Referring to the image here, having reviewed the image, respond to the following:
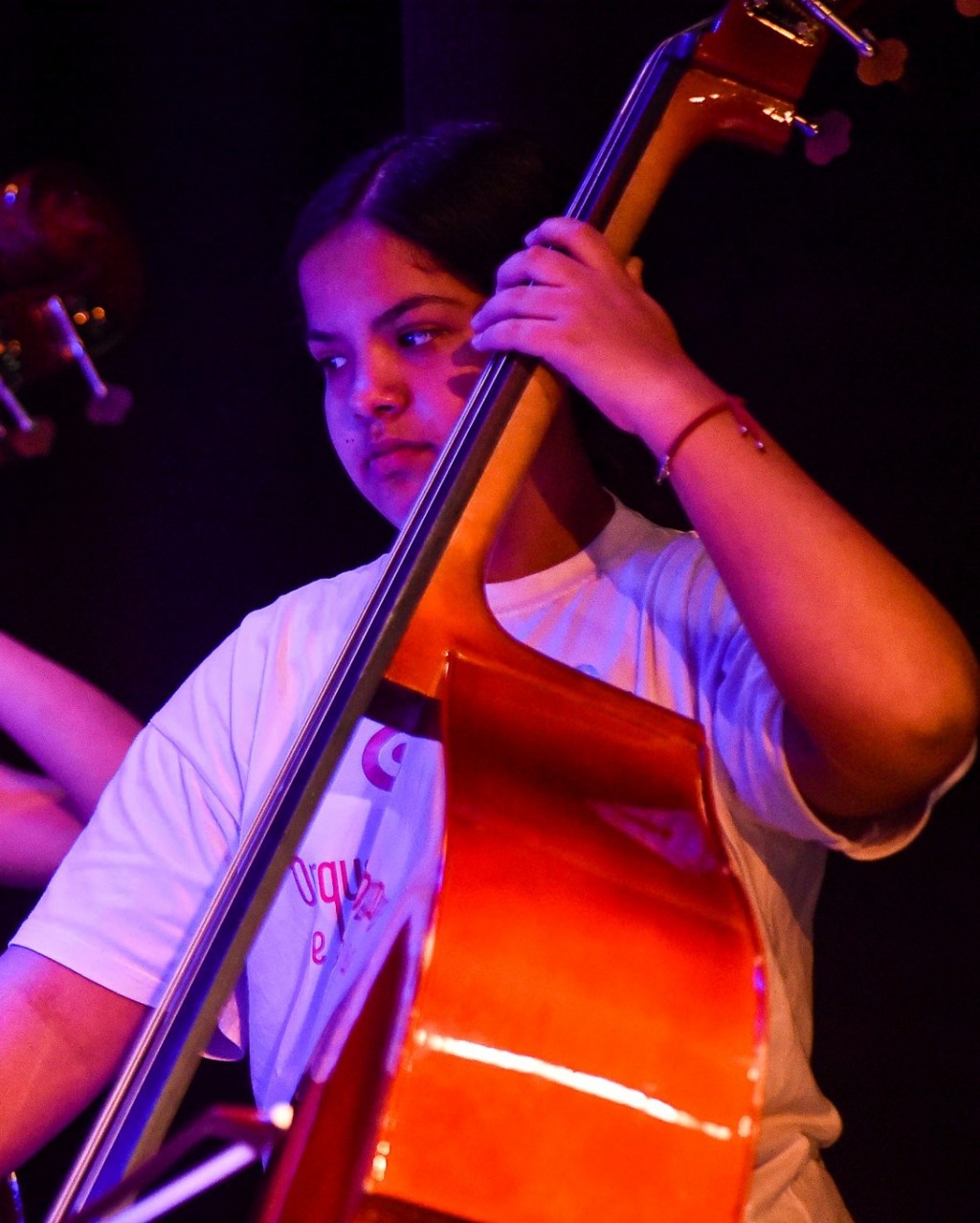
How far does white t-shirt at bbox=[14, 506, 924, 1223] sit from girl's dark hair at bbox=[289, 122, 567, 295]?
11.2 inches

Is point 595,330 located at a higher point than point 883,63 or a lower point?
lower

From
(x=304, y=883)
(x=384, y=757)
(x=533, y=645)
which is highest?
(x=533, y=645)

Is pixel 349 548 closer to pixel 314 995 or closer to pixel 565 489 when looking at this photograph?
pixel 565 489

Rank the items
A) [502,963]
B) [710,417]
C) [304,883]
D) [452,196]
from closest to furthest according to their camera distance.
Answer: [502,963]
[710,417]
[304,883]
[452,196]

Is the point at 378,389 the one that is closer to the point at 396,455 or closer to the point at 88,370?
the point at 396,455

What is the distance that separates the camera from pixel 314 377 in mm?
1619

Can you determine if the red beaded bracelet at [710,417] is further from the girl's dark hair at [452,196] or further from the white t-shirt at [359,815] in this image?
the girl's dark hair at [452,196]

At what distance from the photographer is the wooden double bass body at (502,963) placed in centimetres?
58

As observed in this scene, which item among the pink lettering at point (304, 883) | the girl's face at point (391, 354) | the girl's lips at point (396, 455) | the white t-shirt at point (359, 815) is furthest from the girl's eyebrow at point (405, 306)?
the pink lettering at point (304, 883)

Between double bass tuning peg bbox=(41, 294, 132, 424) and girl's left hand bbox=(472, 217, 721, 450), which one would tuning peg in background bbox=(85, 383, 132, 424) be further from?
girl's left hand bbox=(472, 217, 721, 450)

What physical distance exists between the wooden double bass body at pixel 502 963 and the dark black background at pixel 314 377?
1.76 feet

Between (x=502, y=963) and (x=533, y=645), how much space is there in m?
0.44

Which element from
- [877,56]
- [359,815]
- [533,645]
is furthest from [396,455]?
[877,56]

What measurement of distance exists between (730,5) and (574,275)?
29cm
